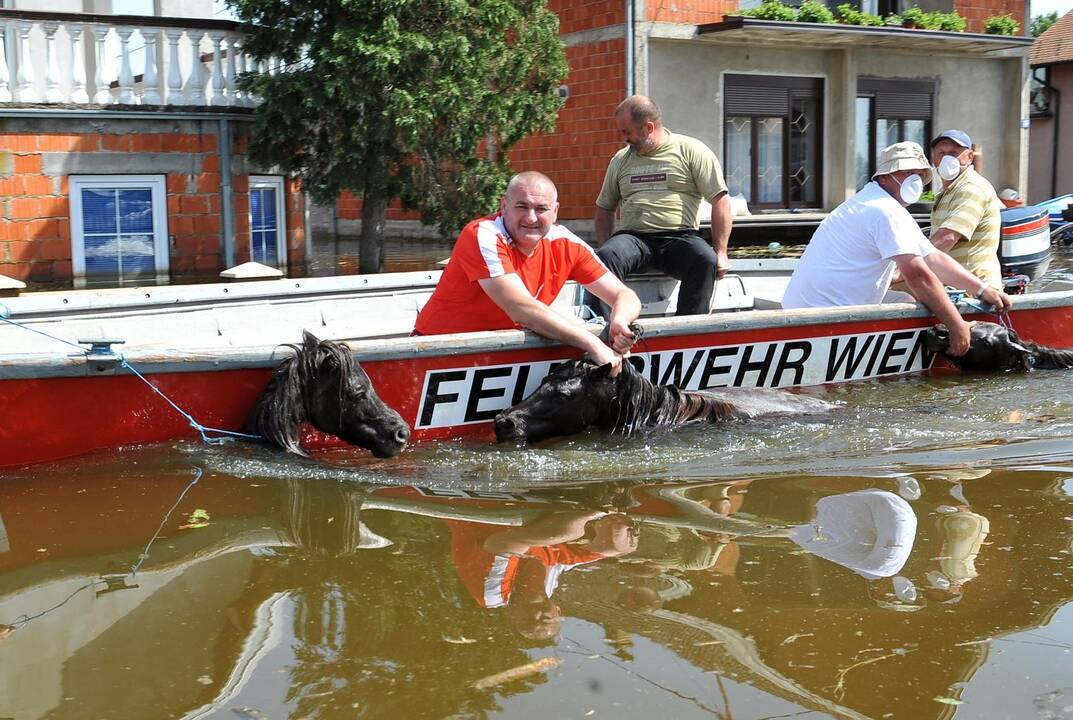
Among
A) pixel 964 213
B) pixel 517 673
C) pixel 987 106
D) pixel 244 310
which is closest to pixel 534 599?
pixel 517 673

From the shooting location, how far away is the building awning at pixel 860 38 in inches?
692

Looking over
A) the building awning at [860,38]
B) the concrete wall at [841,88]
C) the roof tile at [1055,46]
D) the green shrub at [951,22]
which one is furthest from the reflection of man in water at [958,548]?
the roof tile at [1055,46]

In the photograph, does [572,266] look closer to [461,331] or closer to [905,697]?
[461,331]

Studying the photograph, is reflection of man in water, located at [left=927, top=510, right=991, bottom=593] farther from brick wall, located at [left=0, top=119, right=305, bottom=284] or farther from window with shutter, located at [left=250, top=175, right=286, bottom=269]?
window with shutter, located at [left=250, top=175, right=286, bottom=269]

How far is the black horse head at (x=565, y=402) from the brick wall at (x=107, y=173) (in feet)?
25.1

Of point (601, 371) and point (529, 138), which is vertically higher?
point (529, 138)

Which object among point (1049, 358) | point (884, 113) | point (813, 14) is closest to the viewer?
point (1049, 358)

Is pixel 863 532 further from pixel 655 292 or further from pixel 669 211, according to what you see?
pixel 655 292

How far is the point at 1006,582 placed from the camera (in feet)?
12.1

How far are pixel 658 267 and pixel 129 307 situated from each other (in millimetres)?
3431

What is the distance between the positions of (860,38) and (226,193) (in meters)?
10.9

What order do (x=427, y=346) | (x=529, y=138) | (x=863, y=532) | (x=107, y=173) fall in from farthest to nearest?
(x=529, y=138)
(x=107, y=173)
(x=427, y=346)
(x=863, y=532)

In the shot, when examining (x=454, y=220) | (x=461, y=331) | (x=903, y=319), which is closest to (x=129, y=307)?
(x=461, y=331)

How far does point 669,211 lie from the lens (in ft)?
26.5
